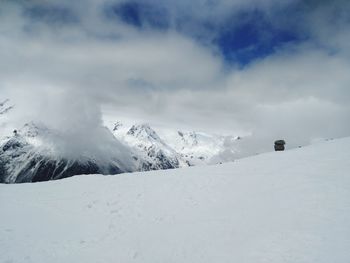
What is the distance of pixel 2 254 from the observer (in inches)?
578

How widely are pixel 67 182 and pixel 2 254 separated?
45.2ft

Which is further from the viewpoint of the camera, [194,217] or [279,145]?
[279,145]

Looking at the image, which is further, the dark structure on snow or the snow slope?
the dark structure on snow

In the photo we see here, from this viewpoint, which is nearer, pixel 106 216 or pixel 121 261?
pixel 121 261

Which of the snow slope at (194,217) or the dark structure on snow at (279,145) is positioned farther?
the dark structure on snow at (279,145)

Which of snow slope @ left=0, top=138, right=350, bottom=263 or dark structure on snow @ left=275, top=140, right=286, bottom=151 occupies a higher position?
dark structure on snow @ left=275, top=140, right=286, bottom=151

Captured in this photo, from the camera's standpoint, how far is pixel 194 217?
17.6m

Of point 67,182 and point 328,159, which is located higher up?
point 328,159

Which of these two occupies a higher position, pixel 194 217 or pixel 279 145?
pixel 279 145

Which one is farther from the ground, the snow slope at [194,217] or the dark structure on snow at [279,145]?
the dark structure on snow at [279,145]

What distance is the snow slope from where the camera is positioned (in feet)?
43.6

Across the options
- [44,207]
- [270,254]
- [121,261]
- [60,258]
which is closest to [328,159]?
[270,254]

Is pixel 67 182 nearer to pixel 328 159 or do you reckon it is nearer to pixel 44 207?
pixel 44 207

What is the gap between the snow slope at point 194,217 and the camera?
13.3 meters
